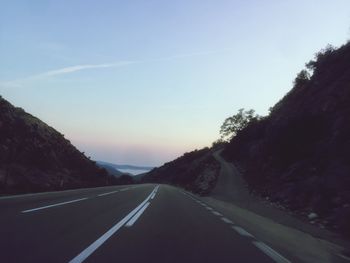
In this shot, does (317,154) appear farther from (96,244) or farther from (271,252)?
(96,244)

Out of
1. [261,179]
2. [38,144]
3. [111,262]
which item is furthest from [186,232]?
[38,144]

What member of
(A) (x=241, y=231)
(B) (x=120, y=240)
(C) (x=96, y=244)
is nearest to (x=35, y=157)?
(A) (x=241, y=231)

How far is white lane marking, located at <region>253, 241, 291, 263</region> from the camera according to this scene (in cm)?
867

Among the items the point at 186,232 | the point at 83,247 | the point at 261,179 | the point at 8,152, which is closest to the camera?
the point at 83,247

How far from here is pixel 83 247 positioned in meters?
9.15

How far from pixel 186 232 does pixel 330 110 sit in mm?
28202

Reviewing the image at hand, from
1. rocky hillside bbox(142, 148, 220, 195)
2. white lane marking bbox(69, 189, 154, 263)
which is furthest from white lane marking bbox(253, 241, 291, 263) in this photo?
rocky hillside bbox(142, 148, 220, 195)

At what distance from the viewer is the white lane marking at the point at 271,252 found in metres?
8.67

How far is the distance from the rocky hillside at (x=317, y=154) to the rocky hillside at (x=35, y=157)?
56.3ft

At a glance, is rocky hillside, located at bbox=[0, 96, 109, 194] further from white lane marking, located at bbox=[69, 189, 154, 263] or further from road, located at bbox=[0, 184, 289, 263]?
white lane marking, located at bbox=[69, 189, 154, 263]

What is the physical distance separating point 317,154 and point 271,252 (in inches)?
923

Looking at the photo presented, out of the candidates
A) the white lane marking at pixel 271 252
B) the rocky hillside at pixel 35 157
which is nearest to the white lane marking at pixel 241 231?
the white lane marking at pixel 271 252

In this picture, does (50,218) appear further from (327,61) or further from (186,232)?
(327,61)

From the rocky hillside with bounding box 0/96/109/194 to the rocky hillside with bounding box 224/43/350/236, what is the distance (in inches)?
676
